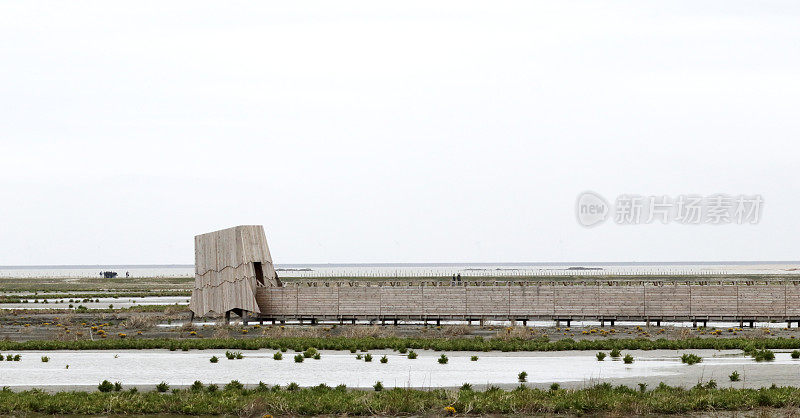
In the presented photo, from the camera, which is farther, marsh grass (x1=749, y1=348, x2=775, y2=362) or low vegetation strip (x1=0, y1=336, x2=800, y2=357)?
low vegetation strip (x1=0, y1=336, x2=800, y2=357)

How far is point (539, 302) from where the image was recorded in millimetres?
52625

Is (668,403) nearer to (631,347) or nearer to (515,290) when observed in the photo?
(631,347)

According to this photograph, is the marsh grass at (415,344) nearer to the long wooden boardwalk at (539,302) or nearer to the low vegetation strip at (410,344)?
the low vegetation strip at (410,344)

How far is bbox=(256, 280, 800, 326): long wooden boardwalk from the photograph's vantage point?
51469mm

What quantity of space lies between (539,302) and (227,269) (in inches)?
689

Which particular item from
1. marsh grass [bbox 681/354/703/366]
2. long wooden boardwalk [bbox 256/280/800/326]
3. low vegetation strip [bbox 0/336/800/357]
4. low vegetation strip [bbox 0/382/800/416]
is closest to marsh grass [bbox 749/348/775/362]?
low vegetation strip [bbox 0/336/800/357]

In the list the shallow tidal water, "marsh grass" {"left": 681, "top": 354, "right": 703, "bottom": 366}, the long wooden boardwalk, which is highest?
the long wooden boardwalk

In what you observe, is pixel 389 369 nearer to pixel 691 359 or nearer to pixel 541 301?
pixel 691 359

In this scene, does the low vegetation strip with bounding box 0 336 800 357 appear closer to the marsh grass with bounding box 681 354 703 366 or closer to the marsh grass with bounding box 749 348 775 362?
the marsh grass with bounding box 749 348 775 362

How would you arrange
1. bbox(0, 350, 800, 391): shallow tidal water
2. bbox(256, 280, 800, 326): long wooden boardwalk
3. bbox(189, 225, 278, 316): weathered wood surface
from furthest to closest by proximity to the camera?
bbox(189, 225, 278, 316): weathered wood surface, bbox(256, 280, 800, 326): long wooden boardwalk, bbox(0, 350, 800, 391): shallow tidal water

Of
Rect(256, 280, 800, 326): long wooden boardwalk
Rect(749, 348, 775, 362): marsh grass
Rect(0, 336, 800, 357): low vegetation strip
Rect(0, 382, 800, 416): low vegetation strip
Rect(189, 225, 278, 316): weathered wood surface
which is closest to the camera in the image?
Rect(0, 382, 800, 416): low vegetation strip

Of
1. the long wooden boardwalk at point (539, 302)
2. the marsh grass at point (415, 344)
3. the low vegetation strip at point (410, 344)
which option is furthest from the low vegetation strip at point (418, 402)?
the long wooden boardwalk at point (539, 302)

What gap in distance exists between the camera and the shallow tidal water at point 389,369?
27469 millimetres

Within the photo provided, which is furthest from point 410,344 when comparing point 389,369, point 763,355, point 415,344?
point 763,355
